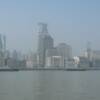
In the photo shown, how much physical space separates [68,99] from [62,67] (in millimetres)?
42453

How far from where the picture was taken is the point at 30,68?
53.3 meters

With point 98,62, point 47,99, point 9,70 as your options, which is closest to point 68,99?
point 47,99

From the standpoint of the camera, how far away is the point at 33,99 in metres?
11.3

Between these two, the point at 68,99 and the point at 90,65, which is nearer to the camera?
the point at 68,99

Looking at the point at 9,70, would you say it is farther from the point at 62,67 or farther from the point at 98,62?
the point at 98,62

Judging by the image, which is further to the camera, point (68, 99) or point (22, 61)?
point (22, 61)

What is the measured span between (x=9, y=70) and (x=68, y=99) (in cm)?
4004

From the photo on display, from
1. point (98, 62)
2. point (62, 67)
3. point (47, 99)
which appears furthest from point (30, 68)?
point (47, 99)

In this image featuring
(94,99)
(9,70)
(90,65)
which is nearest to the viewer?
(94,99)

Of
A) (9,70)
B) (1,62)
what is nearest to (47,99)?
(9,70)

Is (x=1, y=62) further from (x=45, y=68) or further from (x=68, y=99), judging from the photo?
(x=68, y=99)

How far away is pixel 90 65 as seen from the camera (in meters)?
56.1

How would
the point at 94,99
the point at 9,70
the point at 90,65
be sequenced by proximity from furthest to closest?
the point at 90,65
the point at 9,70
the point at 94,99

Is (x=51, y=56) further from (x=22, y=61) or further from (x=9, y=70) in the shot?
(x=9, y=70)
